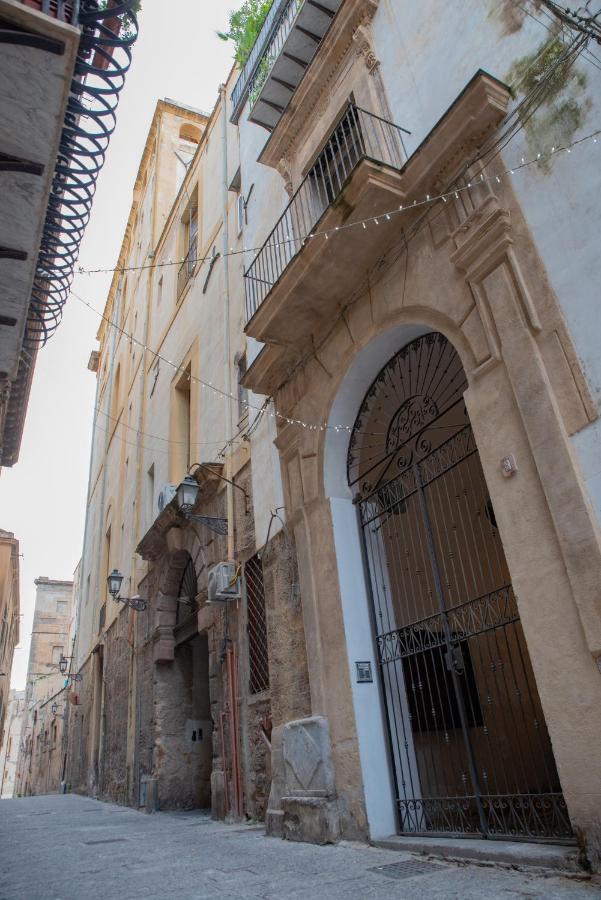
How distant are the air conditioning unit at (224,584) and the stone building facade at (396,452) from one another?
59mm

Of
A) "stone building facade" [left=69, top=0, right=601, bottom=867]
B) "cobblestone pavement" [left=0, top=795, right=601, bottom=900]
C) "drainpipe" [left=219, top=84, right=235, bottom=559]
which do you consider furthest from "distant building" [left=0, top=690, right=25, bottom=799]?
"cobblestone pavement" [left=0, top=795, right=601, bottom=900]

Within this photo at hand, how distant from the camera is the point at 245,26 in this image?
9836mm

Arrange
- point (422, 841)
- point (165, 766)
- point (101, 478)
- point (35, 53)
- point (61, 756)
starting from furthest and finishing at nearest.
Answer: point (61, 756), point (101, 478), point (165, 766), point (422, 841), point (35, 53)

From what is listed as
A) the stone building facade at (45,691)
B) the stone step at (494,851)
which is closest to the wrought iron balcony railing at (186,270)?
the stone step at (494,851)

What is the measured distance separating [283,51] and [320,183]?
69.3 inches

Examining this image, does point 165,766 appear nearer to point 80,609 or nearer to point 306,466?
point 306,466

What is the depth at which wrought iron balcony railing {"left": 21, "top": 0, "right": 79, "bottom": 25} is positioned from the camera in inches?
127

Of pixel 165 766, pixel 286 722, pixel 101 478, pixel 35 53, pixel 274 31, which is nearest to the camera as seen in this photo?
pixel 35 53

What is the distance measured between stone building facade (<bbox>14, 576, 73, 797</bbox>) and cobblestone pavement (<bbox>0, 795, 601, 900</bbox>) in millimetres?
19830

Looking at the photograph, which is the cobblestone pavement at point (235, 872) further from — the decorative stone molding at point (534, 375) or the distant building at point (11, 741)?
the distant building at point (11, 741)

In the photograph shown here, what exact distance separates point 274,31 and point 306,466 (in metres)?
5.92

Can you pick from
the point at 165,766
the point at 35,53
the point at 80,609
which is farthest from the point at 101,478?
the point at 35,53

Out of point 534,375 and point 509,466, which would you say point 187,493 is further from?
point 534,375

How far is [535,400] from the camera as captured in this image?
3816 millimetres
